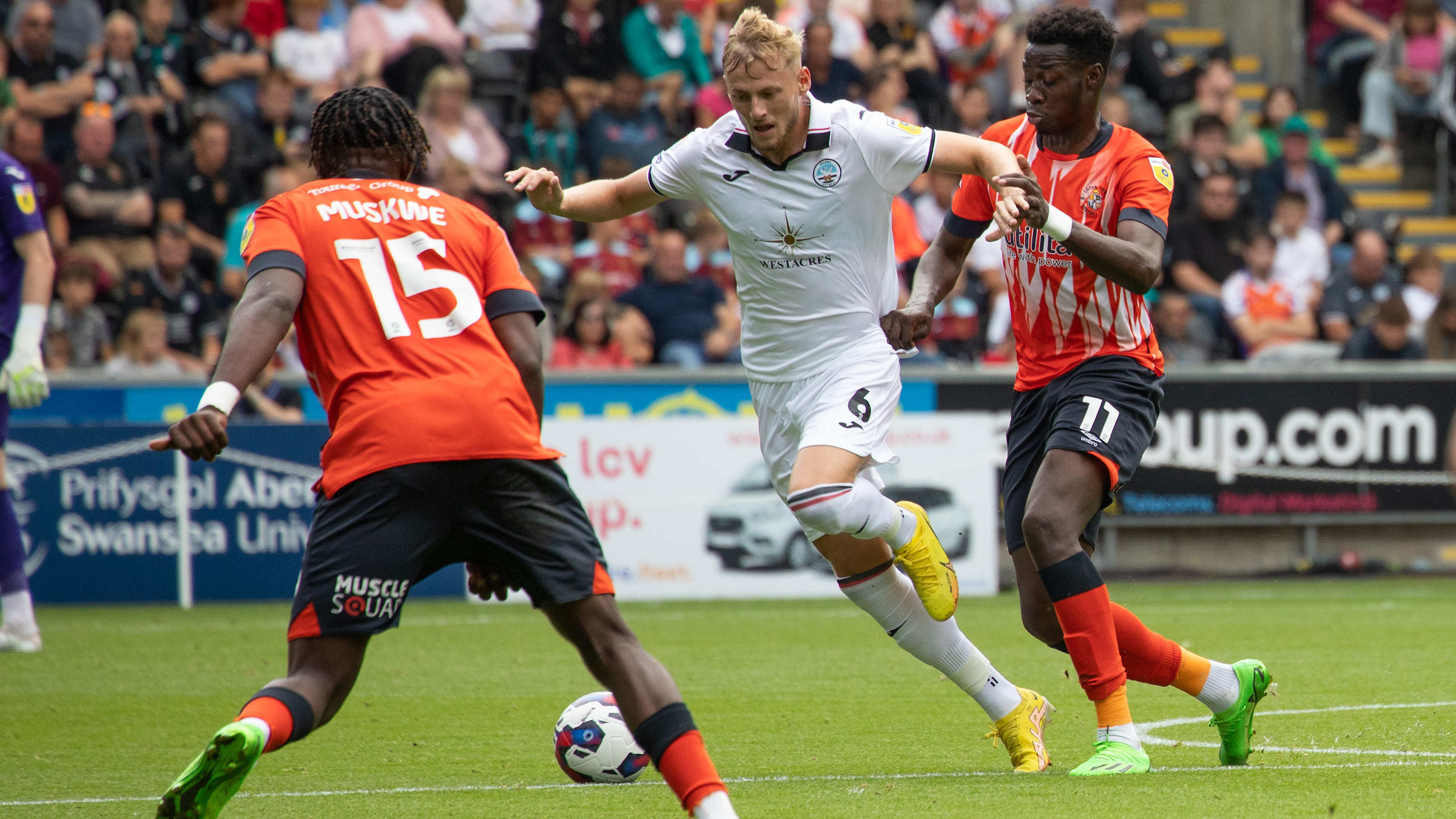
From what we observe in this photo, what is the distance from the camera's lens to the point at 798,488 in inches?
216

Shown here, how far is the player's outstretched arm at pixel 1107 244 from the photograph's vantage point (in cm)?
508

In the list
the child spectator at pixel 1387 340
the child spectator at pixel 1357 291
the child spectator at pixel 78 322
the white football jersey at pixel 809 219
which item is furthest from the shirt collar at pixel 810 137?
the child spectator at pixel 1357 291

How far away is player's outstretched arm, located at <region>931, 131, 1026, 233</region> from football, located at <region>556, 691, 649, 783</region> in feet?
6.65

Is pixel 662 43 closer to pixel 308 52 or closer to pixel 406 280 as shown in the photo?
pixel 308 52

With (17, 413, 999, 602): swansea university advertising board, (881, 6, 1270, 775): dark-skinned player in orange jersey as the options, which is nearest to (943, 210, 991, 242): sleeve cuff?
(881, 6, 1270, 775): dark-skinned player in orange jersey

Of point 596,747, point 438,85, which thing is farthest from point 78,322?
point 596,747

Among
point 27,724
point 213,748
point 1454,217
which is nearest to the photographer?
point 213,748

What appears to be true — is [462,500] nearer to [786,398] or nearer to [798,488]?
[798,488]

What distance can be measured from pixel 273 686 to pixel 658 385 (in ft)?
29.7

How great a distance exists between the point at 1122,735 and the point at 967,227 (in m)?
1.84

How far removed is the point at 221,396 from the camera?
4.18m

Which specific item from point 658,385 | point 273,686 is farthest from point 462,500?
point 658,385

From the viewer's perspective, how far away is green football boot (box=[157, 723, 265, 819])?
4.04m

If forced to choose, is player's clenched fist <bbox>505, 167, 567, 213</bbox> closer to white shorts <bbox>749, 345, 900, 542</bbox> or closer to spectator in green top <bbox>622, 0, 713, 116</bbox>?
white shorts <bbox>749, 345, 900, 542</bbox>
